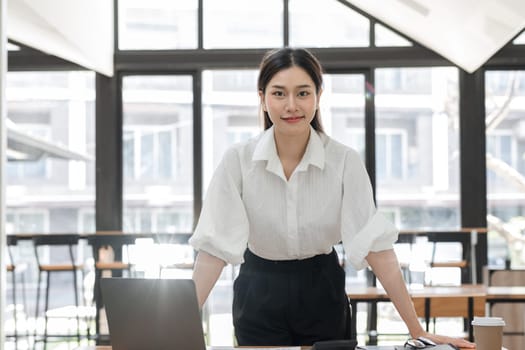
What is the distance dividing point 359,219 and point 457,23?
4.30m

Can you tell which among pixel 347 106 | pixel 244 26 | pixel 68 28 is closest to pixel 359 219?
pixel 68 28

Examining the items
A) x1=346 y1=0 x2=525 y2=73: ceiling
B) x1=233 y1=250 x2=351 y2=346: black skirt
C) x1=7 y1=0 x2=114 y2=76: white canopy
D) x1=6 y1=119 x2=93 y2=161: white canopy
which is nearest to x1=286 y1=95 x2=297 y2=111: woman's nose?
x1=233 y1=250 x2=351 y2=346: black skirt

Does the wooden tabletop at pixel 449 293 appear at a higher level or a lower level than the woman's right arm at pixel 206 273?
lower

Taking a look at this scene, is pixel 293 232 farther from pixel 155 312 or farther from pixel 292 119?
pixel 155 312

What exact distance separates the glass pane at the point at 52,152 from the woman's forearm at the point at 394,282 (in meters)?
5.72

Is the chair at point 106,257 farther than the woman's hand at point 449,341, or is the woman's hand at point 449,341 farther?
the chair at point 106,257

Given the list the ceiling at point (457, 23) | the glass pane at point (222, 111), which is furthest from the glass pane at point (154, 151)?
the ceiling at point (457, 23)

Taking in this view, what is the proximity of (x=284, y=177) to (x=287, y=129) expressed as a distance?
138mm

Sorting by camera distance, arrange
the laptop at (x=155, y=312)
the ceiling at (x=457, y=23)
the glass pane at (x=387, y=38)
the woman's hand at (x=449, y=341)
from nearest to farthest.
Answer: the laptop at (x=155, y=312) < the woman's hand at (x=449, y=341) < the ceiling at (x=457, y=23) < the glass pane at (x=387, y=38)

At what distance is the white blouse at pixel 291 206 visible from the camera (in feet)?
6.30

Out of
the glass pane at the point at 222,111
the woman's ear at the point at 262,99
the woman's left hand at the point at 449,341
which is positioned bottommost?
the woman's left hand at the point at 449,341

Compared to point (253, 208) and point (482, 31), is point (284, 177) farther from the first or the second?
point (482, 31)

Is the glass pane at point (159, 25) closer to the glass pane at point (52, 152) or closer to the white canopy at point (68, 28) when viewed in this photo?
the white canopy at point (68, 28)

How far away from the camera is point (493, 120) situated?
728cm
